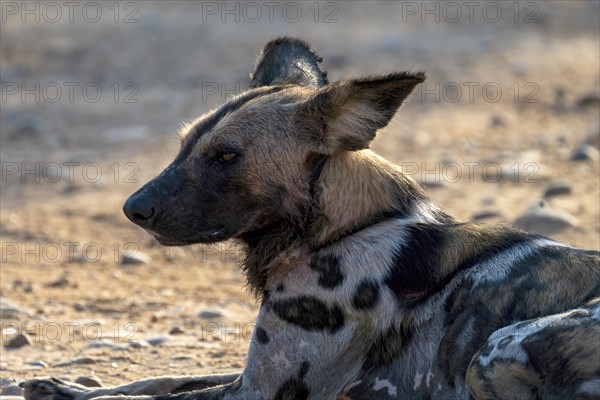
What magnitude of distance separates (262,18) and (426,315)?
9.93 meters

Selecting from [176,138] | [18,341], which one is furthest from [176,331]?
[176,138]

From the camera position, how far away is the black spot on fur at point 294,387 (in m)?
4.45

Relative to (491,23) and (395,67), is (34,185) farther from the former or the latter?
(491,23)

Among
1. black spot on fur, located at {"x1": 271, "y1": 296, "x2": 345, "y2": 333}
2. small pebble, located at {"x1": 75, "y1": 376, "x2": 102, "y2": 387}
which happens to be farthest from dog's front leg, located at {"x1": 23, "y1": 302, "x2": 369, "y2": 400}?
small pebble, located at {"x1": 75, "y1": 376, "x2": 102, "y2": 387}

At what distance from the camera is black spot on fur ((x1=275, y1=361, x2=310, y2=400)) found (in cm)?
445

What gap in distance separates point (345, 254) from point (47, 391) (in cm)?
126

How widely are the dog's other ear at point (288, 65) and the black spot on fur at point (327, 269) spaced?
0.90m

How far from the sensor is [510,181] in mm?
8867

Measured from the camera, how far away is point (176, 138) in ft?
31.5

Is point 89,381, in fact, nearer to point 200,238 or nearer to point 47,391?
point 47,391

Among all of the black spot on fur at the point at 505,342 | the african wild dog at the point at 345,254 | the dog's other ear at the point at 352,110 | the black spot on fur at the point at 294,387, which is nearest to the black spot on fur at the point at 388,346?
the african wild dog at the point at 345,254

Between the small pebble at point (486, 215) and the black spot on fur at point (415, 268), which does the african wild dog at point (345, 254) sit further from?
the small pebble at point (486, 215)

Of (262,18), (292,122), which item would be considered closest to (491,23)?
(262,18)

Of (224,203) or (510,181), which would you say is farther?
(510,181)
